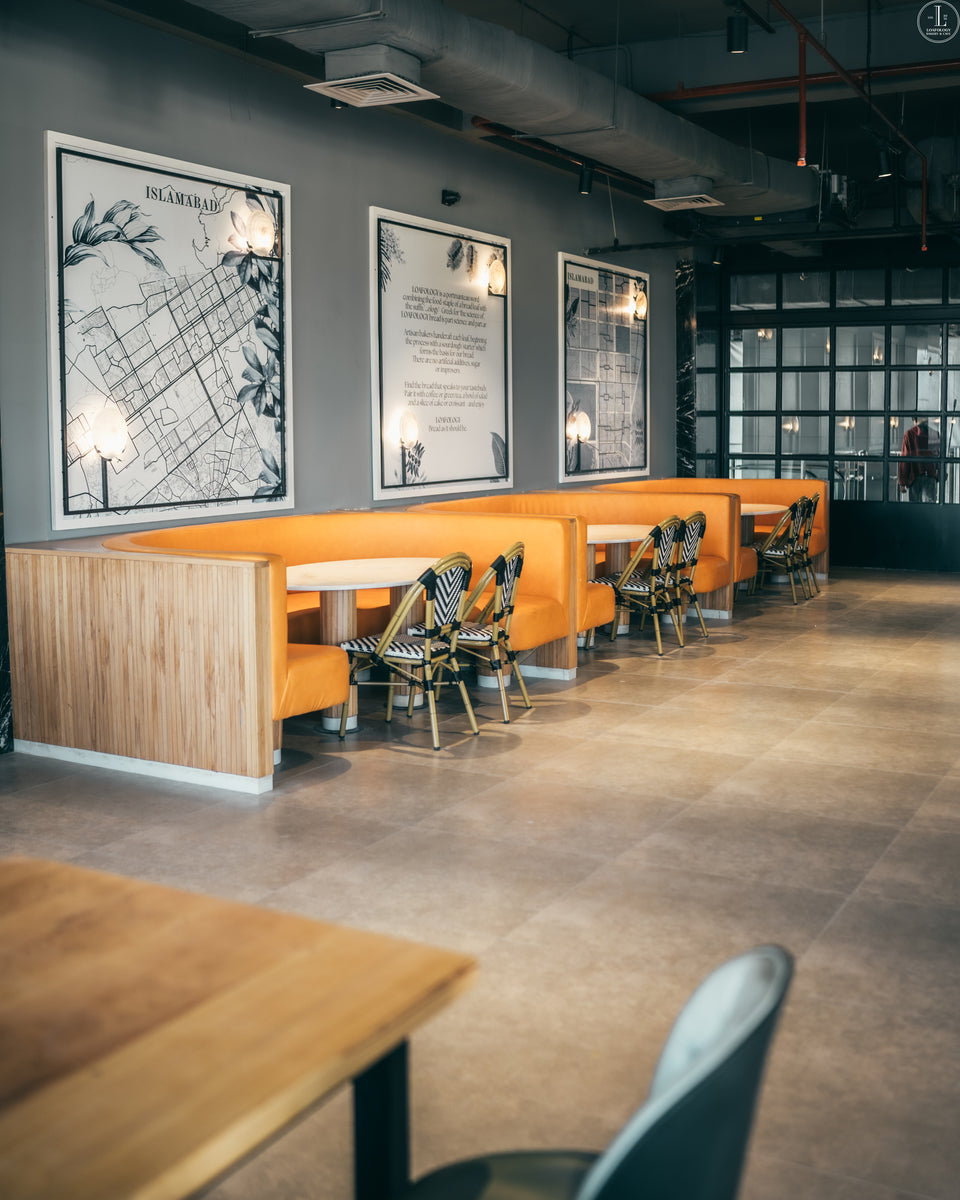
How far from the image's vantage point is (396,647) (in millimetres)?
6074

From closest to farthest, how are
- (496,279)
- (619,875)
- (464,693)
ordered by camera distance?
(619,875), (464,693), (496,279)

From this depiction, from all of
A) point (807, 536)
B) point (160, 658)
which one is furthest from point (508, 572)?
point (807, 536)

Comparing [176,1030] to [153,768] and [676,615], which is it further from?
[676,615]

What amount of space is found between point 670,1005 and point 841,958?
62 cm

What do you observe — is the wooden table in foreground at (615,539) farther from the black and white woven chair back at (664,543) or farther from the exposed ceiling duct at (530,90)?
the exposed ceiling duct at (530,90)

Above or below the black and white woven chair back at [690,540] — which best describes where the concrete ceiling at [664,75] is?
above

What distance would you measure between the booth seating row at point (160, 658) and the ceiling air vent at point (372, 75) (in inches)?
97.9

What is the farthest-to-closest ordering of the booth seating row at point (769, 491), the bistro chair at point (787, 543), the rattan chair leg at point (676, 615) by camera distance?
the booth seating row at point (769, 491) → the bistro chair at point (787, 543) → the rattan chair leg at point (676, 615)

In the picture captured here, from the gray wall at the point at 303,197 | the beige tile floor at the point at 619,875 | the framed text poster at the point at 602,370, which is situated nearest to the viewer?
the beige tile floor at the point at 619,875

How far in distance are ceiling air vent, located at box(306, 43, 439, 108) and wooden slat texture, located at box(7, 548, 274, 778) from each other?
262cm

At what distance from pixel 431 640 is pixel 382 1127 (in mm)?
4344

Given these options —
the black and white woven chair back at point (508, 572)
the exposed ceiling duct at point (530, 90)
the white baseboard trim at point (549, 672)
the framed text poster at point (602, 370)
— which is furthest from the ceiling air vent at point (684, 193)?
the black and white woven chair back at point (508, 572)

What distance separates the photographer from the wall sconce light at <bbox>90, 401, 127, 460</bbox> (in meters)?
6.57

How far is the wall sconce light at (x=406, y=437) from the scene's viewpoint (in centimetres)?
906
